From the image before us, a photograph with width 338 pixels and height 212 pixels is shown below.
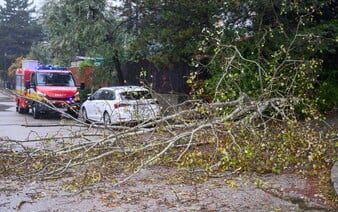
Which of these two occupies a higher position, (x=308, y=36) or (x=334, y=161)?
(x=308, y=36)

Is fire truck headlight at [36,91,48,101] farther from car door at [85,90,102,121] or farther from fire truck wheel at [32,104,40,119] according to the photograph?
car door at [85,90,102,121]

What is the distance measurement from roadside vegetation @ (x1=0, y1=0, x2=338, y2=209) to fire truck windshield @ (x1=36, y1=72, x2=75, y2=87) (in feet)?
22.9

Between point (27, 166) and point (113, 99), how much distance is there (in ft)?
23.6

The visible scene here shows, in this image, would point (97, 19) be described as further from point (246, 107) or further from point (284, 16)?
point (246, 107)

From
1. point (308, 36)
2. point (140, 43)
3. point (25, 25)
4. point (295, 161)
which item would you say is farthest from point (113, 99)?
point (25, 25)

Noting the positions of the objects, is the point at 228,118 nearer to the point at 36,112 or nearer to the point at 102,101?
the point at 102,101

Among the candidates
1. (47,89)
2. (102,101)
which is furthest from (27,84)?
(102,101)

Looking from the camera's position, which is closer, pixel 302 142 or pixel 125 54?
pixel 302 142

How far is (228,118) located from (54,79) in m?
13.0

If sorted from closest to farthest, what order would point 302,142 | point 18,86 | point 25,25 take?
point 302,142, point 18,86, point 25,25

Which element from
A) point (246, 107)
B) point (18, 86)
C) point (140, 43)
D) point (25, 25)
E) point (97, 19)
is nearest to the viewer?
point (246, 107)

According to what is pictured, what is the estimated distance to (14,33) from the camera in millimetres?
60250

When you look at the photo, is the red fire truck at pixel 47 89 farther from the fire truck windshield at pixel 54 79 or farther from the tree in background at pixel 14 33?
the tree in background at pixel 14 33

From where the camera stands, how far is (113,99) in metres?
15.5
